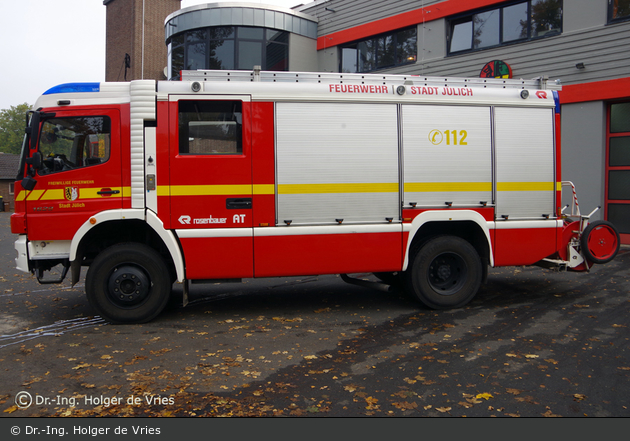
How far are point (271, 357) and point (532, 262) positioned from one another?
4.32m

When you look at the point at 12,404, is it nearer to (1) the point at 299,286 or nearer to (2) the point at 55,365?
(2) the point at 55,365

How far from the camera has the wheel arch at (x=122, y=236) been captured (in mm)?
6195

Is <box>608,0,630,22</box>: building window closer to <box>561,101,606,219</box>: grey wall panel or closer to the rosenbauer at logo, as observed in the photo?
<box>561,101,606,219</box>: grey wall panel

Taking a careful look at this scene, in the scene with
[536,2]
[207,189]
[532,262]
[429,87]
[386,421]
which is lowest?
[386,421]

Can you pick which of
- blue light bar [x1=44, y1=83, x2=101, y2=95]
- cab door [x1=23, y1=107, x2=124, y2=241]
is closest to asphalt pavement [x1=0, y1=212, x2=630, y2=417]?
cab door [x1=23, y1=107, x2=124, y2=241]

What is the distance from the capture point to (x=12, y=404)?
406 cm

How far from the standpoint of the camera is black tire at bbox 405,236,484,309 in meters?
6.97

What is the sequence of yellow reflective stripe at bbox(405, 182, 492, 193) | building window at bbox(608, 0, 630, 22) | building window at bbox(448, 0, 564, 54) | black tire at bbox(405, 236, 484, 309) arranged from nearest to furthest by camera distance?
yellow reflective stripe at bbox(405, 182, 492, 193)
black tire at bbox(405, 236, 484, 309)
building window at bbox(608, 0, 630, 22)
building window at bbox(448, 0, 564, 54)

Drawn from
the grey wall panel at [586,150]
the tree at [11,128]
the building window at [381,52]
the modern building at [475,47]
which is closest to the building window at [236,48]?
the modern building at [475,47]

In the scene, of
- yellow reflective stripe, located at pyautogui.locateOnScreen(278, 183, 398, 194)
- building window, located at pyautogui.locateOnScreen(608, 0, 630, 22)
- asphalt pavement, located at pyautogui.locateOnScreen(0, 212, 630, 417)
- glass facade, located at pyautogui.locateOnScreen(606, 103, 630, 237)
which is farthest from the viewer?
glass facade, located at pyautogui.locateOnScreen(606, 103, 630, 237)

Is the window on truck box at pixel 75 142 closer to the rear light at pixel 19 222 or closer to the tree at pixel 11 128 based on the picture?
the rear light at pixel 19 222

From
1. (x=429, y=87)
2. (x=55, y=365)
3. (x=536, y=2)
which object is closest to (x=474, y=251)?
(x=429, y=87)

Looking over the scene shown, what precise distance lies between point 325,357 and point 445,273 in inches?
111

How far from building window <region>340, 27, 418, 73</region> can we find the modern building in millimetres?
35
